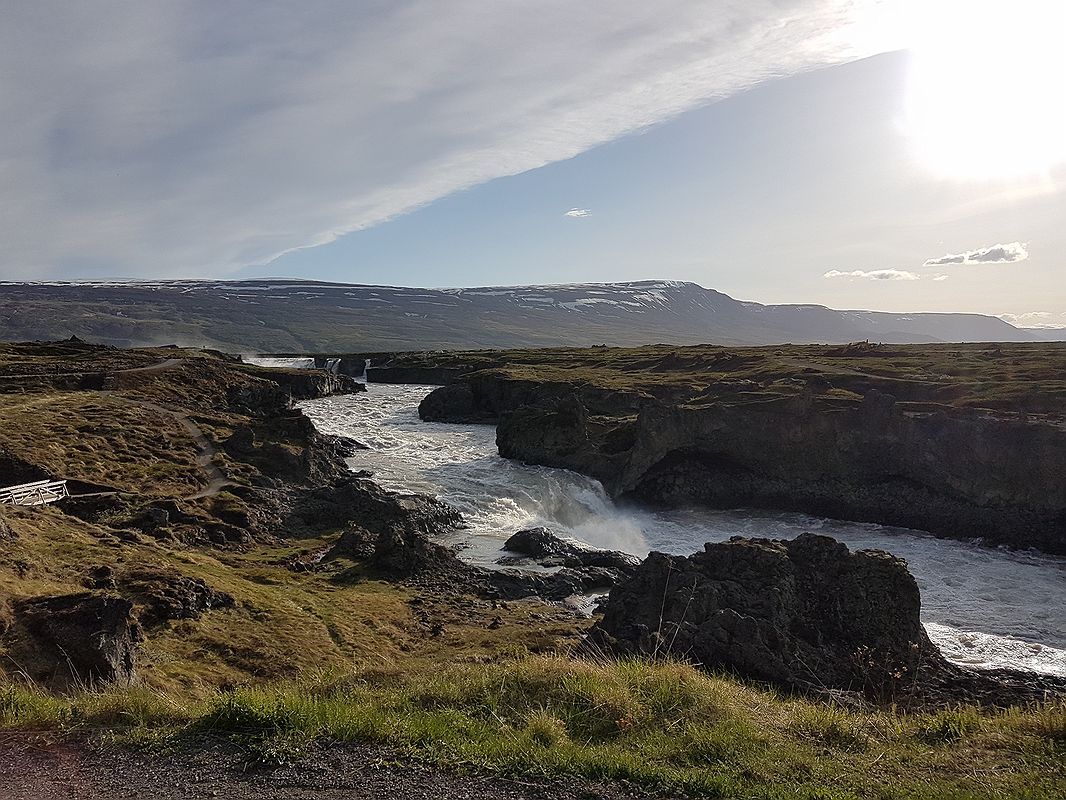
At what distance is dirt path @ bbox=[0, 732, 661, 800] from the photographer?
283 inches

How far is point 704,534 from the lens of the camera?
41188mm

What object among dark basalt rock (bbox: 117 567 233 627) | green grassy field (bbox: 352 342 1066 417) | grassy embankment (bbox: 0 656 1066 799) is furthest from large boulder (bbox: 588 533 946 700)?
green grassy field (bbox: 352 342 1066 417)

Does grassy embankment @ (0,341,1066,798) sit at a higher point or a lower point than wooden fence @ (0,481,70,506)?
higher

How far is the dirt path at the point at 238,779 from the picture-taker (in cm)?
718

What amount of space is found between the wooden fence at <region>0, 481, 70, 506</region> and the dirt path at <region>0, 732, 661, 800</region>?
22.3 metres

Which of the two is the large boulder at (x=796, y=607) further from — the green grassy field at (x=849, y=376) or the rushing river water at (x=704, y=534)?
the green grassy field at (x=849, y=376)

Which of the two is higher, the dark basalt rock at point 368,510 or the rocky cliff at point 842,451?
the rocky cliff at point 842,451

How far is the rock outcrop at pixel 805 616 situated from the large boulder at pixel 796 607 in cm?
3

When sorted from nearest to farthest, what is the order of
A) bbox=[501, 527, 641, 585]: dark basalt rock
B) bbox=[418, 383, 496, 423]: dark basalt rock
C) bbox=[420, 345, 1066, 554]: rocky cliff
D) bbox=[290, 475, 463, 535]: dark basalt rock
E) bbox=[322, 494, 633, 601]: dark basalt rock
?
bbox=[322, 494, 633, 601]: dark basalt rock
bbox=[501, 527, 641, 585]: dark basalt rock
bbox=[290, 475, 463, 535]: dark basalt rock
bbox=[420, 345, 1066, 554]: rocky cliff
bbox=[418, 383, 496, 423]: dark basalt rock

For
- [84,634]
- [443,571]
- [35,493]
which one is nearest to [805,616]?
[443,571]

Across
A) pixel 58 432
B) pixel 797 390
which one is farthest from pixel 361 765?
pixel 797 390

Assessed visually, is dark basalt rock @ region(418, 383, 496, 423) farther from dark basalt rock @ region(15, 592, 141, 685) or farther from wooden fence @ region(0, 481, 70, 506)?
dark basalt rock @ region(15, 592, 141, 685)

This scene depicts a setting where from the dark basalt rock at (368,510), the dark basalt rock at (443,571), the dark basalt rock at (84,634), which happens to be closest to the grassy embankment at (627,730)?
the dark basalt rock at (84,634)

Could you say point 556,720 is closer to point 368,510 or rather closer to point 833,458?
point 368,510
